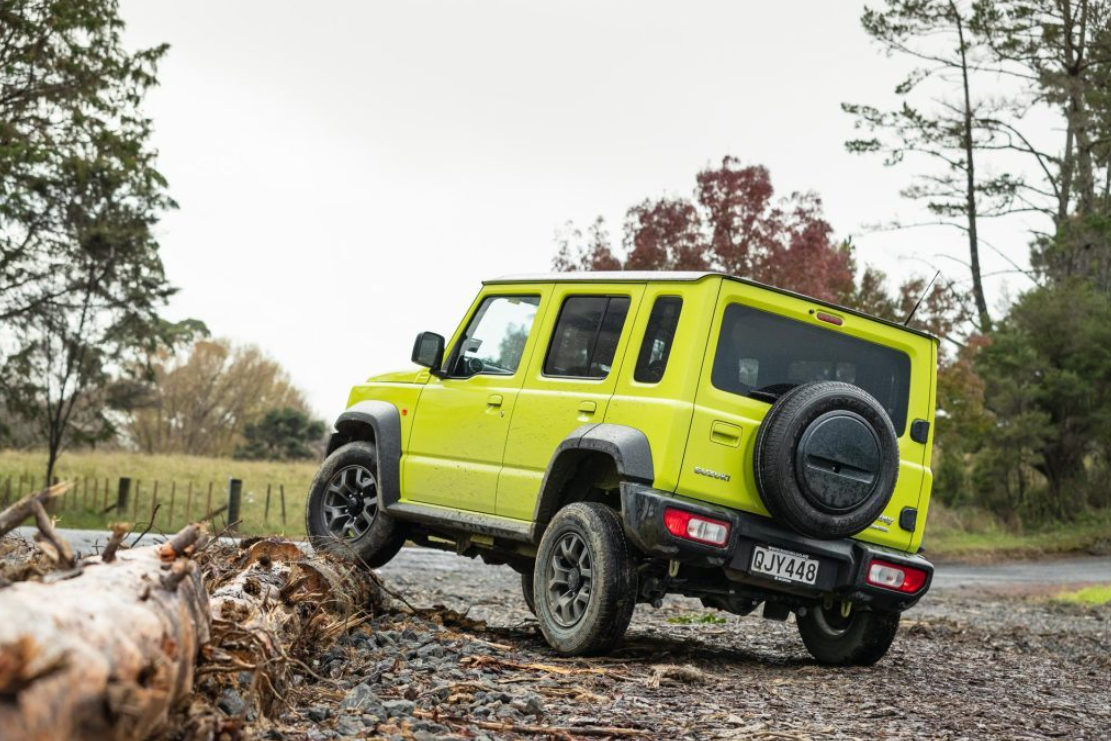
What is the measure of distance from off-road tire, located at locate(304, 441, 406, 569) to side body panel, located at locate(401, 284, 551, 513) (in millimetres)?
335

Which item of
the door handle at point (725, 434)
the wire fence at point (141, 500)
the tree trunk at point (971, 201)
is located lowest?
the wire fence at point (141, 500)

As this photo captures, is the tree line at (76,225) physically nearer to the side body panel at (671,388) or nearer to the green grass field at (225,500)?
the green grass field at (225,500)

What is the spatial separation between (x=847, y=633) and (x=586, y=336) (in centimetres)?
255

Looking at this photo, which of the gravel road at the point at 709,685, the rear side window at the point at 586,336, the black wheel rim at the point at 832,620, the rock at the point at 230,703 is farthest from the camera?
the black wheel rim at the point at 832,620

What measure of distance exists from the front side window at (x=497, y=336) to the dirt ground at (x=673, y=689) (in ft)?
5.25

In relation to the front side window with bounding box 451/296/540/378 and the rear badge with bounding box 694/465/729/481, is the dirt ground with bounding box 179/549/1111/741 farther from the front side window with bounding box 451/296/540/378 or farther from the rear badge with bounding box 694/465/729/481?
the front side window with bounding box 451/296/540/378

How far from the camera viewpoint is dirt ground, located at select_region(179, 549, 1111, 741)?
16.9ft

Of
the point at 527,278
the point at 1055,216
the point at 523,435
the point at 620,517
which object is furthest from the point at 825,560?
the point at 1055,216

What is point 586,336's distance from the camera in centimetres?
764

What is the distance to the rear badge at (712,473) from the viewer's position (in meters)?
6.84

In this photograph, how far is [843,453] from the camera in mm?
6879

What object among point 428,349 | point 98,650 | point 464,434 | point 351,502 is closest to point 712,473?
point 464,434

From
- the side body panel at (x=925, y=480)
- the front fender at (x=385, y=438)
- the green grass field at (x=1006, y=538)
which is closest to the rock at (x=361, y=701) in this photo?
the front fender at (x=385, y=438)

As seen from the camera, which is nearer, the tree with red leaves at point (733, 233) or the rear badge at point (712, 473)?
the rear badge at point (712, 473)
